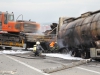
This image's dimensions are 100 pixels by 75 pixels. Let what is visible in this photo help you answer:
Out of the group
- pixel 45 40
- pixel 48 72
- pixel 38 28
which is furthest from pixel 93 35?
pixel 38 28

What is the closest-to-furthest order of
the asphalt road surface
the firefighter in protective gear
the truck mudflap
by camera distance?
the asphalt road surface < the truck mudflap < the firefighter in protective gear

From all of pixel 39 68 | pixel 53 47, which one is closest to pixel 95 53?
pixel 39 68

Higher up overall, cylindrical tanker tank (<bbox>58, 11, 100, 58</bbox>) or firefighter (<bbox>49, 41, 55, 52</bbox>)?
cylindrical tanker tank (<bbox>58, 11, 100, 58</bbox>)

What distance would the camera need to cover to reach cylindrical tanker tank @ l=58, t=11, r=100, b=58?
15516mm

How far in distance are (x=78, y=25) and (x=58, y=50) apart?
6335mm

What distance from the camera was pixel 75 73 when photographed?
1027 centimetres

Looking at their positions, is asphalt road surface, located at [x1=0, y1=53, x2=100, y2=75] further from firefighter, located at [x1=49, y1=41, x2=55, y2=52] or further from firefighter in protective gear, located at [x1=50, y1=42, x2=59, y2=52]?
firefighter, located at [x1=49, y1=41, x2=55, y2=52]

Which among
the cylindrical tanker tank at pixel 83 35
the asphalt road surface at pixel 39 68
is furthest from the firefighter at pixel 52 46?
the asphalt road surface at pixel 39 68

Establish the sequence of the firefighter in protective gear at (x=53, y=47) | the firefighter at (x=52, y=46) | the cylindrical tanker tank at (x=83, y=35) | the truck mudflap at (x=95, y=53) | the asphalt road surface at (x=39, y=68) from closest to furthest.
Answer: the asphalt road surface at (x=39, y=68)
the truck mudflap at (x=95, y=53)
the cylindrical tanker tank at (x=83, y=35)
the firefighter in protective gear at (x=53, y=47)
the firefighter at (x=52, y=46)

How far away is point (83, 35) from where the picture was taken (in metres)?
16.8

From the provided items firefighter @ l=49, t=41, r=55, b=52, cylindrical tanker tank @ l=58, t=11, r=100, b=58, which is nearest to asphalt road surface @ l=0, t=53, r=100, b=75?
cylindrical tanker tank @ l=58, t=11, r=100, b=58

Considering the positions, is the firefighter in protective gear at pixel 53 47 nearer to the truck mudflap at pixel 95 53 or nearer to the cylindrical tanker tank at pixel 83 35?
the cylindrical tanker tank at pixel 83 35

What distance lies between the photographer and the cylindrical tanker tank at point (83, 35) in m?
15.5

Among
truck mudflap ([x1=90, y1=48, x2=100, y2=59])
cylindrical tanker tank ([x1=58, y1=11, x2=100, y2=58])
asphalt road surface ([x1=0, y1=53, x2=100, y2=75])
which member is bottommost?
asphalt road surface ([x1=0, y1=53, x2=100, y2=75])
